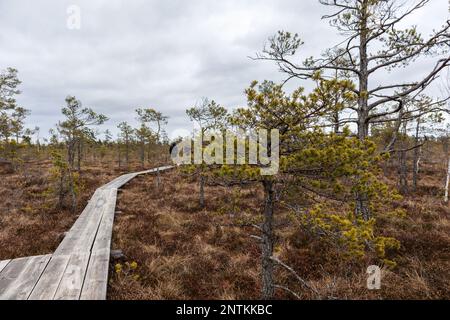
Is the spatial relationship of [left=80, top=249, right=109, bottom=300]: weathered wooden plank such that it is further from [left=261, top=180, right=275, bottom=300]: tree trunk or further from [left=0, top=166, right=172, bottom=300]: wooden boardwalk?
[left=261, top=180, right=275, bottom=300]: tree trunk

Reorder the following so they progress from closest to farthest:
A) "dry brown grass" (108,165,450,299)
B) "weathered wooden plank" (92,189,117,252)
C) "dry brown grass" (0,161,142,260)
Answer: "dry brown grass" (108,165,450,299), "weathered wooden plank" (92,189,117,252), "dry brown grass" (0,161,142,260)

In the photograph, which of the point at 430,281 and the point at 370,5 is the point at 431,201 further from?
the point at 370,5

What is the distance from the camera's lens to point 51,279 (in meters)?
4.11

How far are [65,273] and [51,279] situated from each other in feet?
0.80

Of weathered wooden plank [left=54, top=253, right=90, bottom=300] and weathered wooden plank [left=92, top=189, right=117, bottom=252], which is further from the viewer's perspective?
weathered wooden plank [left=92, top=189, right=117, bottom=252]

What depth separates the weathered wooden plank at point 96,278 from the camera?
375 cm

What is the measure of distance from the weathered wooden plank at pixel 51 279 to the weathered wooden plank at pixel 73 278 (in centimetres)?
7

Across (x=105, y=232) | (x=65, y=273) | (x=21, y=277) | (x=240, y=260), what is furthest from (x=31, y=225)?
(x=240, y=260)

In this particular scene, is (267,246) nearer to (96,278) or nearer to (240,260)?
(240,260)

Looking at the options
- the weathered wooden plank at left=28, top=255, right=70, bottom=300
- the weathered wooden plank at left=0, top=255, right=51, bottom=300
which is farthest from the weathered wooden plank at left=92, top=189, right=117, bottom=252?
the weathered wooden plank at left=0, top=255, right=51, bottom=300

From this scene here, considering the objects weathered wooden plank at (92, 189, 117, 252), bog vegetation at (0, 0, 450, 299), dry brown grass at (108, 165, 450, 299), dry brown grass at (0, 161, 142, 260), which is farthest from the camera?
dry brown grass at (0, 161, 142, 260)

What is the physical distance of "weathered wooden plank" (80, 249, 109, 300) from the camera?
12.3 feet

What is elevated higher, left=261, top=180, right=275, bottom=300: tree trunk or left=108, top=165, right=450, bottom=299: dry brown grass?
left=261, top=180, right=275, bottom=300: tree trunk

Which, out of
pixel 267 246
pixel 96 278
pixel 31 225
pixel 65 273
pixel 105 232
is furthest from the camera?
pixel 31 225
